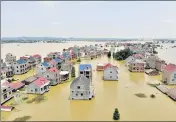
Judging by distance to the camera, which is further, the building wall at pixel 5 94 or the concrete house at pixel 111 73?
the concrete house at pixel 111 73

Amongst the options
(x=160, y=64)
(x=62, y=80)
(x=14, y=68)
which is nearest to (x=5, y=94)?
(x=62, y=80)

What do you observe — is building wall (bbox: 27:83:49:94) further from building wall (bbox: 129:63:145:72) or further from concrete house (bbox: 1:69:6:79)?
building wall (bbox: 129:63:145:72)

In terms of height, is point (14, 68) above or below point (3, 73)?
above

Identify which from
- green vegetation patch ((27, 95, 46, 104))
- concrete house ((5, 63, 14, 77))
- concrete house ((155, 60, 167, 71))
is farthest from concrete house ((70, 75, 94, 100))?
concrete house ((155, 60, 167, 71))

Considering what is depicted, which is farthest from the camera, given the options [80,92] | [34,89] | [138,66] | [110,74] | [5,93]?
[138,66]

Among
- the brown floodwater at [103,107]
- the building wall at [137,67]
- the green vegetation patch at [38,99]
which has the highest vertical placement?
the building wall at [137,67]

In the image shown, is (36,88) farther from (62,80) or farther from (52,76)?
(62,80)

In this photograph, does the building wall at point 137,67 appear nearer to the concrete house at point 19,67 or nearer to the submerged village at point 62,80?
the submerged village at point 62,80

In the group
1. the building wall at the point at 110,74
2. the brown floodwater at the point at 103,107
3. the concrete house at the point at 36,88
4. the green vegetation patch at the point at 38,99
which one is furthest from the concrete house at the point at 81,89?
the building wall at the point at 110,74
